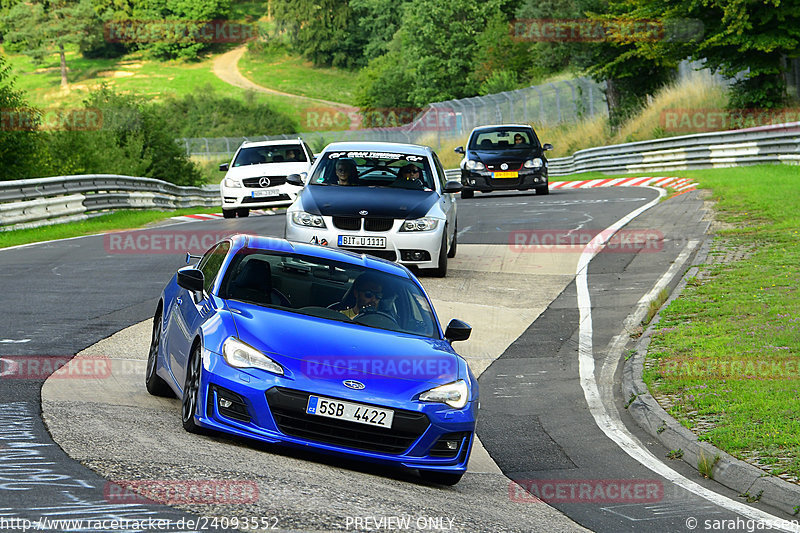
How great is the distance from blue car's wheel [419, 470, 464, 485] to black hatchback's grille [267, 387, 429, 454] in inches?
12.7

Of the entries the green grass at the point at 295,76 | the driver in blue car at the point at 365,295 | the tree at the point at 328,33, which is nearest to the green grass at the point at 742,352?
the driver in blue car at the point at 365,295

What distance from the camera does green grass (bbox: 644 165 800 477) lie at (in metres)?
8.33

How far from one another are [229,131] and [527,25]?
42.7 metres

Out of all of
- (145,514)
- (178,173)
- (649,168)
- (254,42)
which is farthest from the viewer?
(254,42)

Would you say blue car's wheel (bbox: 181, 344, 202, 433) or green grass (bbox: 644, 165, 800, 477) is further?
green grass (bbox: 644, 165, 800, 477)

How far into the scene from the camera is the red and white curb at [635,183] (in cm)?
3063

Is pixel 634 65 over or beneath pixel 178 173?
over

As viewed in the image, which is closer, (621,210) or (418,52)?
(621,210)

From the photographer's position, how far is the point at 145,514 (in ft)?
16.8

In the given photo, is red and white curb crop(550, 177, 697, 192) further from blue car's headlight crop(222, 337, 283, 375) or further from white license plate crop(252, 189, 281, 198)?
blue car's headlight crop(222, 337, 283, 375)

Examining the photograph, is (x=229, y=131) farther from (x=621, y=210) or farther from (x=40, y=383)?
(x=40, y=383)

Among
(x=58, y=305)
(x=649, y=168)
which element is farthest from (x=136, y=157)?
(x=58, y=305)

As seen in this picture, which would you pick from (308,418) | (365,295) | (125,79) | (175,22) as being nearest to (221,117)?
(125,79)

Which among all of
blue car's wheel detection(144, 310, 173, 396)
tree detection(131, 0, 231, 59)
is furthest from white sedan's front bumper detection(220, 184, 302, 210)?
tree detection(131, 0, 231, 59)
